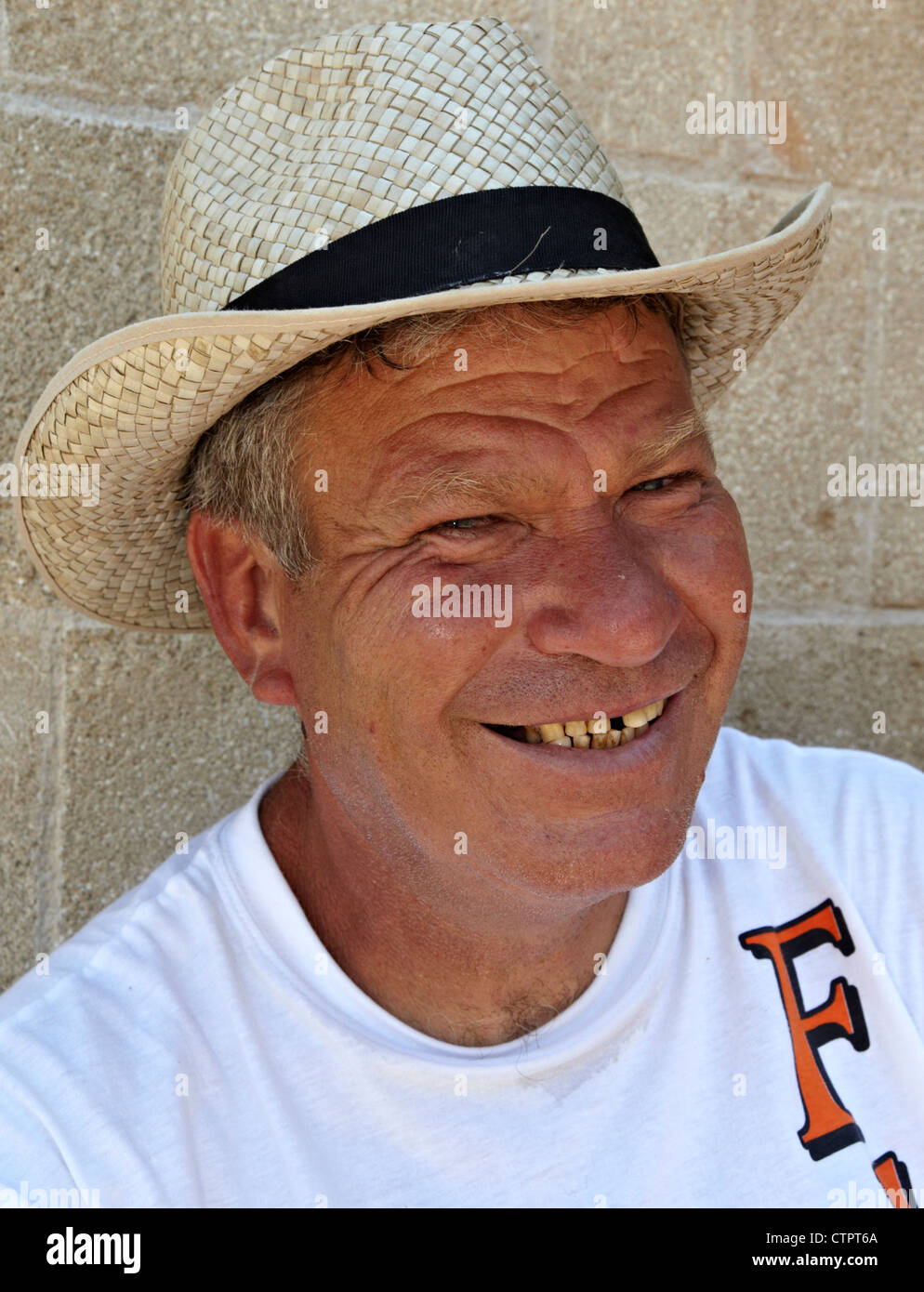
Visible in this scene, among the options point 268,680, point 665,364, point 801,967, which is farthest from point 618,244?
point 801,967

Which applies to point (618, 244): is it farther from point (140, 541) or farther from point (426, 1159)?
point (426, 1159)

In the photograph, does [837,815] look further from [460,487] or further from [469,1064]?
[460,487]

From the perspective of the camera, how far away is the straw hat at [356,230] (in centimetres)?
154

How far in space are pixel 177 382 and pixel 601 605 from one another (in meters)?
0.60

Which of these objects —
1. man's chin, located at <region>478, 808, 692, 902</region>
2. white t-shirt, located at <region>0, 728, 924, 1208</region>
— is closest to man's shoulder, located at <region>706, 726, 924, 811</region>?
white t-shirt, located at <region>0, 728, 924, 1208</region>

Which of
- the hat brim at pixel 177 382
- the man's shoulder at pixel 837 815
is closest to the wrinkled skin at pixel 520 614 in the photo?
the hat brim at pixel 177 382

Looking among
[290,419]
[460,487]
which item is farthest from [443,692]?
[290,419]

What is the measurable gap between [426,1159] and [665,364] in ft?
3.69

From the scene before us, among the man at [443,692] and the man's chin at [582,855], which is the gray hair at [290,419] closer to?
the man at [443,692]

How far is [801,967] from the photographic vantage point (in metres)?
1.95

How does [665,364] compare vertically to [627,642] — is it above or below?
above

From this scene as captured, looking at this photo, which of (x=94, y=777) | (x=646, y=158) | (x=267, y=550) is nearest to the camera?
(x=267, y=550)

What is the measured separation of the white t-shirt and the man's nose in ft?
1.76
